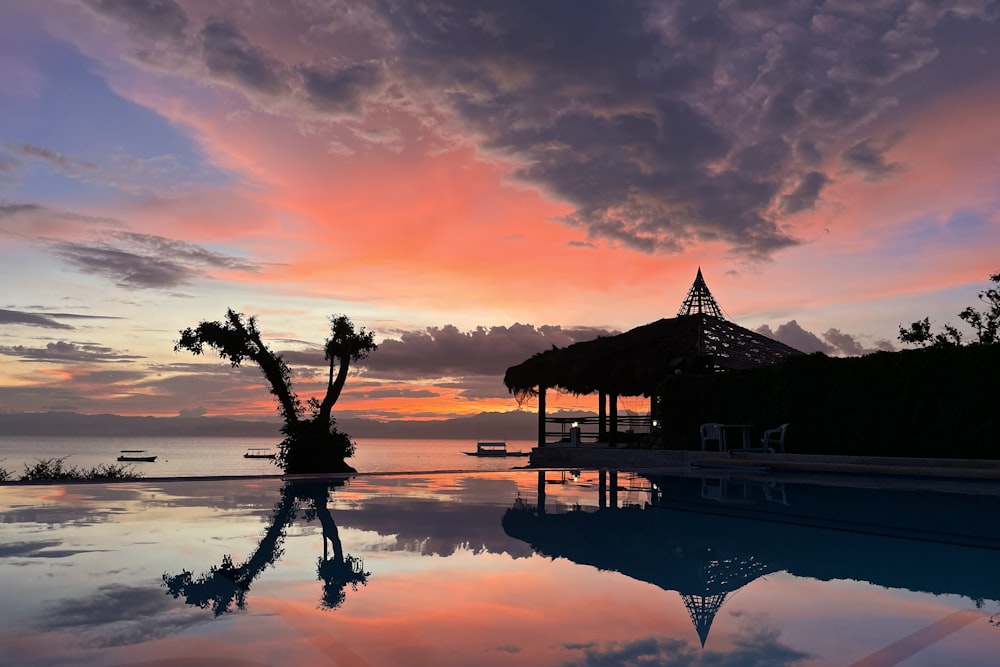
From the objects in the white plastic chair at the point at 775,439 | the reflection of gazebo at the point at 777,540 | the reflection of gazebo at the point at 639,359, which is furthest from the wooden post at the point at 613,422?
the reflection of gazebo at the point at 777,540

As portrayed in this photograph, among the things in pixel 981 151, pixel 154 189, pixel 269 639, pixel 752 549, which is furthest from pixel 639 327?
pixel 269 639

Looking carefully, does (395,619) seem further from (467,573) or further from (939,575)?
(939,575)

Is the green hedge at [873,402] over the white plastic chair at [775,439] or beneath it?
over

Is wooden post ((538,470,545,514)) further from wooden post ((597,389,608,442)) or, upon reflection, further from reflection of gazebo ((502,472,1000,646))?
wooden post ((597,389,608,442))

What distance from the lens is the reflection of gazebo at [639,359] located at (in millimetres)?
24000

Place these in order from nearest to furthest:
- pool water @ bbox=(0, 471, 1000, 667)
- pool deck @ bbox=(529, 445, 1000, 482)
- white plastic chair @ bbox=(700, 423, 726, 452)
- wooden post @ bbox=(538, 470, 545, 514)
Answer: pool water @ bbox=(0, 471, 1000, 667), wooden post @ bbox=(538, 470, 545, 514), pool deck @ bbox=(529, 445, 1000, 482), white plastic chair @ bbox=(700, 423, 726, 452)

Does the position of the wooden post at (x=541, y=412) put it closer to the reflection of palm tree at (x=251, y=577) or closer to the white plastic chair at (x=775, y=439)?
the white plastic chair at (x=775, y=439)

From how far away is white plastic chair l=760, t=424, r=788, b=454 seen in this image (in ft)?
56.4

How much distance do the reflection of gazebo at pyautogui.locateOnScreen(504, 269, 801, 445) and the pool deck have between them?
10.5 ft

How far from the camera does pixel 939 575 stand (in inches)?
219

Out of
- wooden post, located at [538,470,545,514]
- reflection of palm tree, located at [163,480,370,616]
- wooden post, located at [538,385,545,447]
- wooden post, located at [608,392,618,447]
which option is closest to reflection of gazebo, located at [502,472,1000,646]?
wooden post, located at [538,470,545,514]

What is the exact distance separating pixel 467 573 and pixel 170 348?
55.6 ft

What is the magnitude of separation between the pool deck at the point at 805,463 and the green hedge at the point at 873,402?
144 cm

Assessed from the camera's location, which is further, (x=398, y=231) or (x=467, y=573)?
(x=398, y=231)
